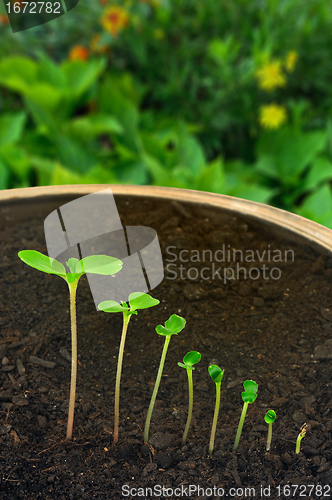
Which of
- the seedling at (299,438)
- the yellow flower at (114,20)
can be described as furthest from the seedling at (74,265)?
the yellow flower at (114,20)

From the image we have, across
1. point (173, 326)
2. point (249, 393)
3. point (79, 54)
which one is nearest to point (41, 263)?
point (173, 326)

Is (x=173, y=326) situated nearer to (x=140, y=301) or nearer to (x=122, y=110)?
(x=140, y=301)

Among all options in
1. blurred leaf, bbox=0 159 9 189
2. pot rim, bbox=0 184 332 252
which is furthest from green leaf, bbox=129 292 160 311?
blurred leaf, bbox=0 159 9 189

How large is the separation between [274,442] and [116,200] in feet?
1.57

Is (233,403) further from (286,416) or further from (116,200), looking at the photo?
(116,200)

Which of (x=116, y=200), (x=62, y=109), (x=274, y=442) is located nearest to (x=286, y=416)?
(x=274, y=442)

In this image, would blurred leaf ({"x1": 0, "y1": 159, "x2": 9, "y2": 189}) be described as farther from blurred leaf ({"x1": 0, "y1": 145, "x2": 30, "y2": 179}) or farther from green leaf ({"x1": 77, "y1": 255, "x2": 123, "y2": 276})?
green leaf ({"x1": 77, "y1": 255, "x2": 123, "y2": 276})

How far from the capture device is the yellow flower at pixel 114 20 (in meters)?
2.13

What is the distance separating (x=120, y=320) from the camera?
70 centimetres

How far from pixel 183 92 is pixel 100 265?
6.48 feet

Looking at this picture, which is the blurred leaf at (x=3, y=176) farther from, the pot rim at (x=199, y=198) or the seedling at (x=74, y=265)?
the seedling at (x=74, y=265)

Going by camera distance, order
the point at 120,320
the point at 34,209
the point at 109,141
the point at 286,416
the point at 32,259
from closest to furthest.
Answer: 1. the point at 32,259
2. the point at 286,416
3. the point at 120,320
4. the point at 34,209
5. the point at 109,141

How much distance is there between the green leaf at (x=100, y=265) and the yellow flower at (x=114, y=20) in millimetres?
1987

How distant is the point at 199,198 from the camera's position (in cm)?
81
